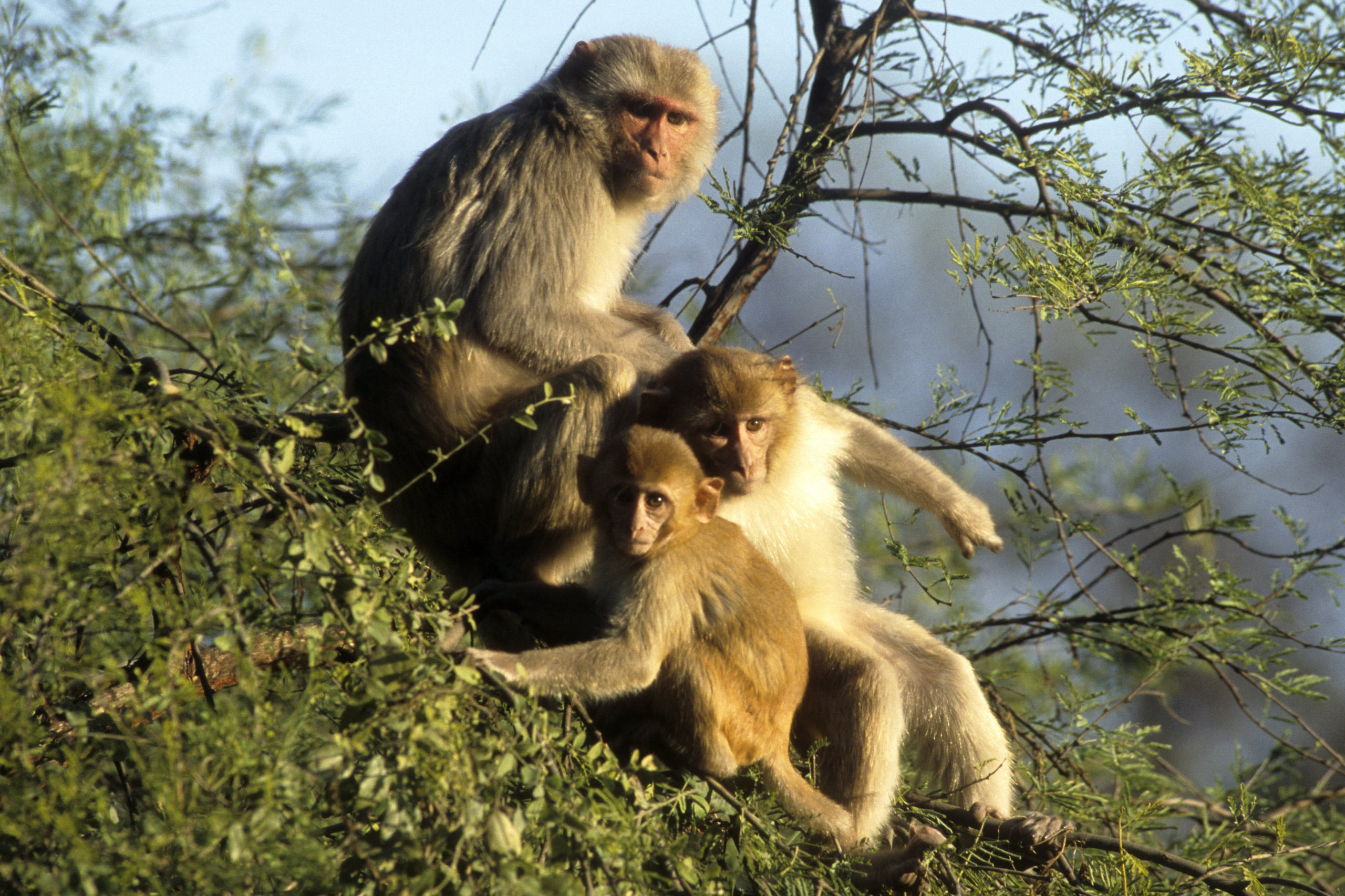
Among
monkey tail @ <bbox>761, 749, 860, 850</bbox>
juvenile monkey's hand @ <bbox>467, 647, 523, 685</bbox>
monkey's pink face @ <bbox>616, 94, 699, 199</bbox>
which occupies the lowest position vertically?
monkey tail @ <bbox>761, 749, 860, 850</bbox>

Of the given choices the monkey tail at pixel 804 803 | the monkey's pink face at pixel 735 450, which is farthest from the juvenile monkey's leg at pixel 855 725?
the monkey's pink face at pixel 735 450

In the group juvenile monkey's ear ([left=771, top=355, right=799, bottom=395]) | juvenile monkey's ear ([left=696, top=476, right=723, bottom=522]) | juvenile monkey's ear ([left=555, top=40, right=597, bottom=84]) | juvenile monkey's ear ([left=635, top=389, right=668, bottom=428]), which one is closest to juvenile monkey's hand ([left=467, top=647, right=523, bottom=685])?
juvenile monkey's ear ([left=696, top=476, right=723, bottom=522])

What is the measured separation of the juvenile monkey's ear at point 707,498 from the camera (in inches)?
120

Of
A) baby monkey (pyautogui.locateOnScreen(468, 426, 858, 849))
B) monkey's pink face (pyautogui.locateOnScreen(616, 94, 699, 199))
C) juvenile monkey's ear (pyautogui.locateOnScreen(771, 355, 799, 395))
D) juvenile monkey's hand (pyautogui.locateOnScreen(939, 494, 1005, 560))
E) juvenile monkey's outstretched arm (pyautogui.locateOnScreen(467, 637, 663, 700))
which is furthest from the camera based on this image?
monkey's pink face (pyautogui.locateOnScreen(616, 94, 699, 199))

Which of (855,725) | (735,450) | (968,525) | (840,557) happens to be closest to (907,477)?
(968,525)

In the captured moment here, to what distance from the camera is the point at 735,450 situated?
332cm

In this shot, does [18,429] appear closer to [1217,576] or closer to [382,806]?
[382,806]

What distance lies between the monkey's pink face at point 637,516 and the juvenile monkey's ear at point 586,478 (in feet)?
0.31

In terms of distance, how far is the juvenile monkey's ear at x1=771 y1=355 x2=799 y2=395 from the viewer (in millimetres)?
3482

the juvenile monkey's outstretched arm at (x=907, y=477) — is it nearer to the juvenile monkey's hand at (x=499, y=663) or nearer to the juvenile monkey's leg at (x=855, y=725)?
the juvenile monkey's leg at (x=855, y=725)

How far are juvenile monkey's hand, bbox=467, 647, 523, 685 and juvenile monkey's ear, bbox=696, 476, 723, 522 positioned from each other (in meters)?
0.77

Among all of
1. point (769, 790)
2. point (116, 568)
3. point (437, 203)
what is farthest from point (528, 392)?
point (116, 568)

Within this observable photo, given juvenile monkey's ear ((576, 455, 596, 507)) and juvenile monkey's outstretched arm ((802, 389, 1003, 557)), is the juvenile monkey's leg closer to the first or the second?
juvenile monkey's outstretched arm ((802, 389, 1003, 557))

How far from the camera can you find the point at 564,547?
3424mm
